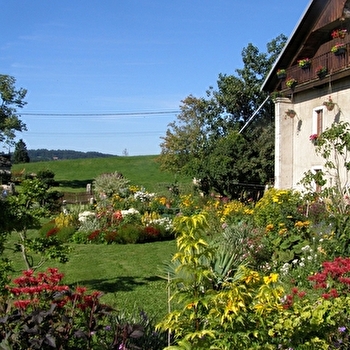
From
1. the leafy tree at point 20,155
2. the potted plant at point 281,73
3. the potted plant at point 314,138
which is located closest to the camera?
the potted plant at point 314,138

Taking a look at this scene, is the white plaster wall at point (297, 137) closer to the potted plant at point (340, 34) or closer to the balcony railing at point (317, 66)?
the balcony railing at point (317, 66)

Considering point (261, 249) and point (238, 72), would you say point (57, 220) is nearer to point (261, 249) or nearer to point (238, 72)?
point (261, 249)

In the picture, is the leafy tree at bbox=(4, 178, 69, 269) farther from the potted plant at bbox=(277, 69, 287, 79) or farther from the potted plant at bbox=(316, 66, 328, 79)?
the potted plant at bbox=(277, 69, 287, 79)

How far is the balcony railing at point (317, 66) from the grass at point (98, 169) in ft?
96.8

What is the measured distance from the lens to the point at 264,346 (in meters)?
3.17

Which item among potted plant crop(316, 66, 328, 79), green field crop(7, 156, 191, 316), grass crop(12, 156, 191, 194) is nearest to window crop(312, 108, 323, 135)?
potted plant crop(316, 66, 328, 79)

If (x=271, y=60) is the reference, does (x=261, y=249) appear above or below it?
below

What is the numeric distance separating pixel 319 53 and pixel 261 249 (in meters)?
10.9

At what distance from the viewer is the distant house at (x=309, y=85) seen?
1589 centimetres

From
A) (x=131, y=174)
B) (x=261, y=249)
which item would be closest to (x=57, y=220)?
(x=261, y=249)

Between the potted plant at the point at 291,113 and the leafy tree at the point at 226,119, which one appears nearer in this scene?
the potted plant at the point at 291,113

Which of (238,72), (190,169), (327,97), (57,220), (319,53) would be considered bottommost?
(57,220)

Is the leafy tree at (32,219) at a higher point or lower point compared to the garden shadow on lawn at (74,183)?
lower

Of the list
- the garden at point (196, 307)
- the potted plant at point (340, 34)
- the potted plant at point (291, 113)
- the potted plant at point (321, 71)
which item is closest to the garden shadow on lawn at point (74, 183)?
the potted plant at point (291, 113)
